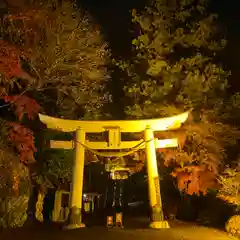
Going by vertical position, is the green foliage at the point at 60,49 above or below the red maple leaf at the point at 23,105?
above

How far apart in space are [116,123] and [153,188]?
7.54 feet

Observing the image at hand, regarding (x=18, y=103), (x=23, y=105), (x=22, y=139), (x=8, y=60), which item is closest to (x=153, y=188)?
(x=22, y=139)

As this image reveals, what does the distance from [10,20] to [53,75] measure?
2.30 metres

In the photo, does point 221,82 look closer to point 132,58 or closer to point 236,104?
point 236,104

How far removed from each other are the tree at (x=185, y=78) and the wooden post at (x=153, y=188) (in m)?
2.05

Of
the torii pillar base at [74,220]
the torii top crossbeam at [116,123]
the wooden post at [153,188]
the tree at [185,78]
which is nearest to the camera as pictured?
the torii pillar base at [74,220]

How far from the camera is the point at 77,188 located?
12352 millimetres

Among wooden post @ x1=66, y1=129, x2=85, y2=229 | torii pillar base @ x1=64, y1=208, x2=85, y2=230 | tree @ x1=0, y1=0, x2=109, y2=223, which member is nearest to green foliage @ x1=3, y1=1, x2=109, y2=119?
tree @ x1=0, y1=0, x2=109, y2=223

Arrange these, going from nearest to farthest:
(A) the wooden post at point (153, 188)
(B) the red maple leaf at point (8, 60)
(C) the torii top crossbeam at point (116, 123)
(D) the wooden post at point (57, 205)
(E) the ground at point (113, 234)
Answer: (E) the ground at point (113, 234) → (B) the red maple leaf at point (8, 60) → (A) the wooden post at point (153, 188) → (C) the torii top crossbeam at point (116, 123) → (D) the wooden post at point (57, 205)

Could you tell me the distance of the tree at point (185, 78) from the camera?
14.6 meters

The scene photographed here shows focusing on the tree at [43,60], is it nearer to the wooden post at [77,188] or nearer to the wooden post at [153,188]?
the wooden post at [77,188]

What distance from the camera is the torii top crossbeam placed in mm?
12516

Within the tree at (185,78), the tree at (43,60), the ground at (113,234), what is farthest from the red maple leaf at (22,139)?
the tree at (185,78)

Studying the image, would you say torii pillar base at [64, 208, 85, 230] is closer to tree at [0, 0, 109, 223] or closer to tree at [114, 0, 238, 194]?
tree at [0, 0, 109, 223]
